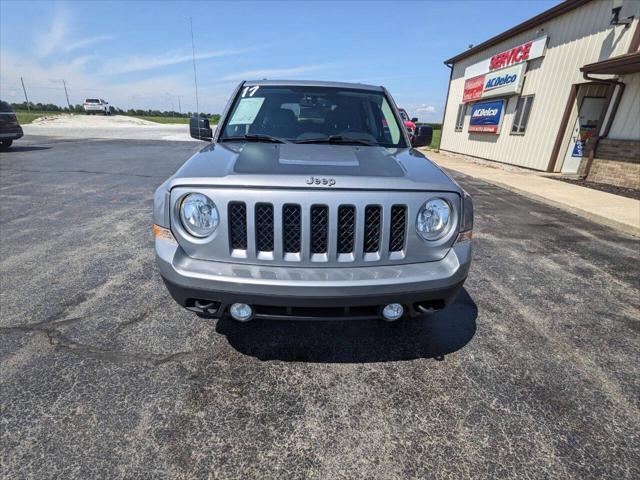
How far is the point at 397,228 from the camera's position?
1931 mm

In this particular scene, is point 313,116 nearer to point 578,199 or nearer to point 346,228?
point 346,228

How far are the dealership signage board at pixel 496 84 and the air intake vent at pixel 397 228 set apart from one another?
1364 centimetres

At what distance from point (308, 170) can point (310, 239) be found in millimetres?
393

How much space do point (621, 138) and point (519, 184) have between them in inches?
109

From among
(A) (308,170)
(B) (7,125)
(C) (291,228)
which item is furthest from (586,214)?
(B) (7,125)

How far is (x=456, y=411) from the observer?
6.33 feet

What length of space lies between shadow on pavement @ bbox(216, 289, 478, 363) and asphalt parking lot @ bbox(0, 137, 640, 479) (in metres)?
0.01

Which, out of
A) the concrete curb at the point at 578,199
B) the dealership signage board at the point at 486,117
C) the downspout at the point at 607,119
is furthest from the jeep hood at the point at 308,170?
the dealership signage board at the point at 486,117

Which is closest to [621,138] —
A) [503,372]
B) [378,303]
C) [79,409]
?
[503,372]

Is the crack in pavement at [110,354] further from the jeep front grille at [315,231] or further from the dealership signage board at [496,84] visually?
the dealership signage board at [496,84]

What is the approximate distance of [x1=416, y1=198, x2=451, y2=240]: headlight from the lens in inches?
76.8

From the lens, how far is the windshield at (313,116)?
292 cm

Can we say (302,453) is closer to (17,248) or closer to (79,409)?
(79,409)

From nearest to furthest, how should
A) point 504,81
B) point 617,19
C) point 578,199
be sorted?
point 578,199
point 617,19
point 504,81
